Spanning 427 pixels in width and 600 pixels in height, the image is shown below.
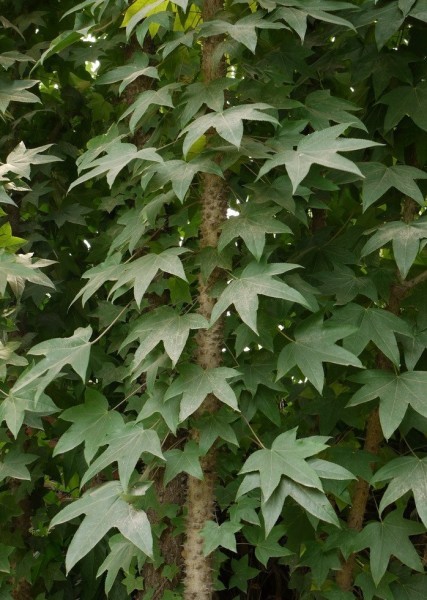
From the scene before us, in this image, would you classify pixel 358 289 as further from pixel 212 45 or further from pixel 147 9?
pixel 147 9

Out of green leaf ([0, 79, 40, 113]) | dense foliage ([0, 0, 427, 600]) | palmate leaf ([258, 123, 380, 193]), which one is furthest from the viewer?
green leaf ([0, 79, 40, 113])

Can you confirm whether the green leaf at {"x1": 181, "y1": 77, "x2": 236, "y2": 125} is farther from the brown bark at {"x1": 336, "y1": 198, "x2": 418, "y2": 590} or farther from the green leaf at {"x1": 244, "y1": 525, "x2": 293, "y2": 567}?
the green leaf at {"x1": 244, "y1": 525, "x2": 293, "y2": 567}

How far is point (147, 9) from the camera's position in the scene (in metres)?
1.32

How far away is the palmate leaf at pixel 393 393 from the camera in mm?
1377

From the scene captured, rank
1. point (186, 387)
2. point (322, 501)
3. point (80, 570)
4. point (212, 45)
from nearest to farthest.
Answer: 1. point (322, 501)
2. point (186, 387)
3. point (212, 45)
4. point (80, 570)

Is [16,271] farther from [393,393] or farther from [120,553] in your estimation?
[393,393]

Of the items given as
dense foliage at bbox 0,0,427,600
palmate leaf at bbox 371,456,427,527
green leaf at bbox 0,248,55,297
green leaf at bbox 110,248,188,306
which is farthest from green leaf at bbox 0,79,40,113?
palmate leaf at bbox 371,456,427,527

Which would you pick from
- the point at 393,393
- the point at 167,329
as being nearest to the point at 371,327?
the point at 393,393

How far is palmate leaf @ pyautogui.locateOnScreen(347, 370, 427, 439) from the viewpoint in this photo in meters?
1.38

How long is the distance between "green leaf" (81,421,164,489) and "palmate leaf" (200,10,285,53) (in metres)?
0.69

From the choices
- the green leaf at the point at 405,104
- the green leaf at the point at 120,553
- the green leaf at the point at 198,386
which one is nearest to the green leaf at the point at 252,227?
the green leaf at the point at 198,386

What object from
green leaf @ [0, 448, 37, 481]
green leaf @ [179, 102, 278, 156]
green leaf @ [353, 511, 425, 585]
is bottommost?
green leaf @ [0, 448, 37, 481]

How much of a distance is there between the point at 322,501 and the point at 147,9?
872 mm

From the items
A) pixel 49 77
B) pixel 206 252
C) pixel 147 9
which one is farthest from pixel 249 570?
pixel 49 77
